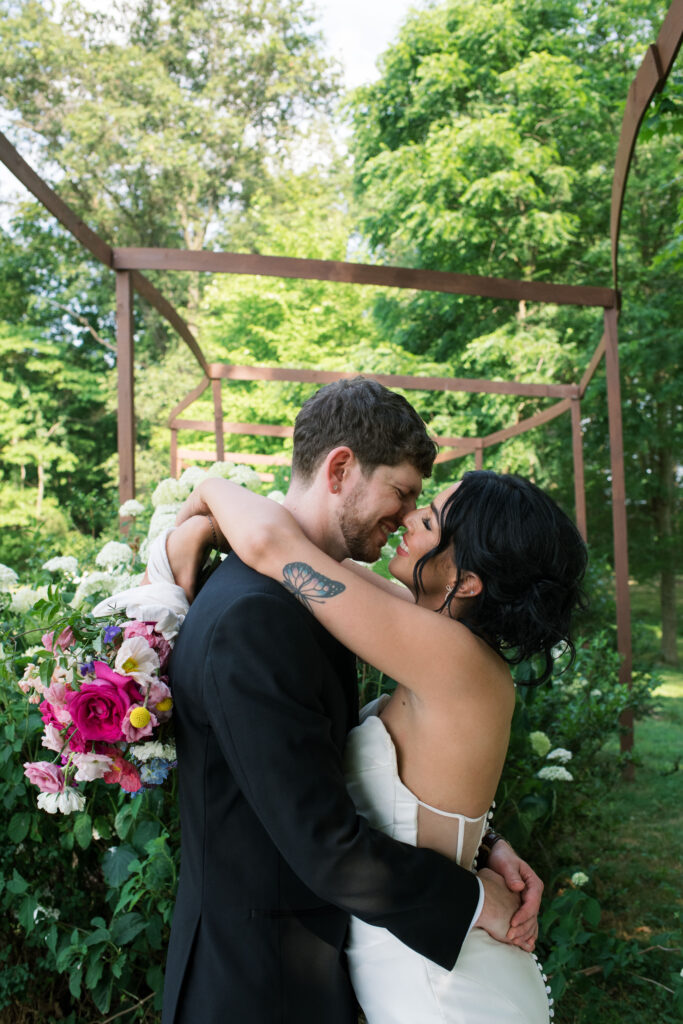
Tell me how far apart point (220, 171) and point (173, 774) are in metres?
23.3

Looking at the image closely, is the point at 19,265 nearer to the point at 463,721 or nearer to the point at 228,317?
the point at 228,317

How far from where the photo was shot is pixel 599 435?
14406 mm

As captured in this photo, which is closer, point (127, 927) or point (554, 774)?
point (127, 927)

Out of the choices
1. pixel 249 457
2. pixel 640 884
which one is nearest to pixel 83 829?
pixel 640 884

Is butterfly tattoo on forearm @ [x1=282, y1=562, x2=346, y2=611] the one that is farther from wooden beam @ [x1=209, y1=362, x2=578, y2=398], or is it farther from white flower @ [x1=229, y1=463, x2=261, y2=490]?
wooden beam @ [x1=209, y1=362, x2=578, y2=398]

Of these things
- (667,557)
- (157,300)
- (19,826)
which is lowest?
(667,557)

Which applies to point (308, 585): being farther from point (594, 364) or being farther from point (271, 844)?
point (594, 364)

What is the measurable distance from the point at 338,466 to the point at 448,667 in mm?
475

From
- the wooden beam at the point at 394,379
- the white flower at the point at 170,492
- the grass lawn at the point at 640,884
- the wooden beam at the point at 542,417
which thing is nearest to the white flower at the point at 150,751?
the white flower at the point at 170,492

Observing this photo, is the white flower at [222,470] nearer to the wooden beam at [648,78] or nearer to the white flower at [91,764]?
the white flower at [91,764]

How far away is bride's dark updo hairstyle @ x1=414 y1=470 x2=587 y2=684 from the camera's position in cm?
170

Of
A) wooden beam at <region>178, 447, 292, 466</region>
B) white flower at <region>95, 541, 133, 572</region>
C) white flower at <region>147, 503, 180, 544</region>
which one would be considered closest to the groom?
white flower at <region>147, 503, 180, 544</region>

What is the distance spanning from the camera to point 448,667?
5.21 feet

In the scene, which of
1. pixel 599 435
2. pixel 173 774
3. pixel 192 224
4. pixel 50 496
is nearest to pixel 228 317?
pixel 192 224
